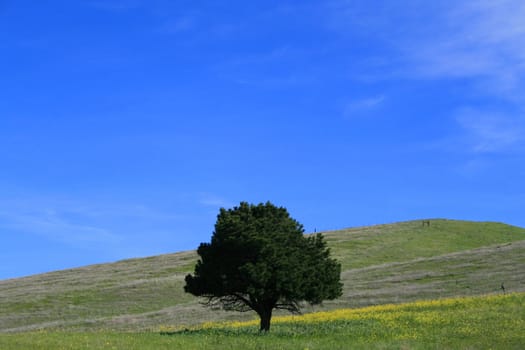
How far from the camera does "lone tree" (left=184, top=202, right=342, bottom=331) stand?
45.1 meters

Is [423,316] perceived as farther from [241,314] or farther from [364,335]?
[241,314]

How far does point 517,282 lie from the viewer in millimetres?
71375

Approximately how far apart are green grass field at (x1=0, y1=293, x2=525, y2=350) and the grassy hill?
16.3m

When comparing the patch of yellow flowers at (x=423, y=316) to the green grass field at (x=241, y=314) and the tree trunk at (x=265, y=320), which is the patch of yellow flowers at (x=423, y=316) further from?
the tree trunk at (x=265, y=320)


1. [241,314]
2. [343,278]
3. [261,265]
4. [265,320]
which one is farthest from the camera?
[343,278]

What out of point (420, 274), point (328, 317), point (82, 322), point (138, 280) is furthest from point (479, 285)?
point (138, 280)

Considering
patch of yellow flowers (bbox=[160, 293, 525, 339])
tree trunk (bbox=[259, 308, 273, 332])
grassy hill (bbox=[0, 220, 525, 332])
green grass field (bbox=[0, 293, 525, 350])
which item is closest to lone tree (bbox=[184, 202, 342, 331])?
tree trunk (bbox=[259, 308, 273, 332])

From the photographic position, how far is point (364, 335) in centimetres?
4188

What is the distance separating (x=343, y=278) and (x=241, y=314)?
28425 millimetres

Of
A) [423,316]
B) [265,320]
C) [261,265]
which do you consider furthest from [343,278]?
[261,265]

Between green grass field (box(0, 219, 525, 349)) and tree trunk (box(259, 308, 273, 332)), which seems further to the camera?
tree trunk (box(259, 308, 273, 332))

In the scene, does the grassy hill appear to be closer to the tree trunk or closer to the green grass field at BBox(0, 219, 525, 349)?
the green grass field at BBox(0, 219, 525, 349)

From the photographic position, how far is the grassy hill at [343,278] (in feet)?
230

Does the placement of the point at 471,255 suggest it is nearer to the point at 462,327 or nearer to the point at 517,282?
the point at 517,282
